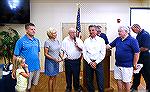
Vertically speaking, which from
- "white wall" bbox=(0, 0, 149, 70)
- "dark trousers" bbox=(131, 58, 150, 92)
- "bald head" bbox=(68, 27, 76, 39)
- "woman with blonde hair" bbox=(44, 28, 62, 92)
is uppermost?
"white wall" bbox=(0, 0, 149, 70)

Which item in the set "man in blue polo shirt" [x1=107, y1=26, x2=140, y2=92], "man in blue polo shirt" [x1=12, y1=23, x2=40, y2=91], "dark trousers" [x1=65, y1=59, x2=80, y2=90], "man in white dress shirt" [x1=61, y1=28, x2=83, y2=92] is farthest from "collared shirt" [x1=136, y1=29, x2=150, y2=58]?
"man in blue polo shirt" [x1=12, y1=23, x2=40, y2=91]

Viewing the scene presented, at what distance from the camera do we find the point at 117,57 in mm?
3900


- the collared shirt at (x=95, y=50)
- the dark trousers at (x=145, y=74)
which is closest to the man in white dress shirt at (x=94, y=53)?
the collared shirt at (x=95, y=50)

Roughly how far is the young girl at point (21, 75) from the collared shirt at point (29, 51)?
344mm

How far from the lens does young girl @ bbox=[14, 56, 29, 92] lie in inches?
123

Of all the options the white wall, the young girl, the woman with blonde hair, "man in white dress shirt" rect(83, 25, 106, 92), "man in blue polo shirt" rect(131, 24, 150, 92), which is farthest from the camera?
the white wall

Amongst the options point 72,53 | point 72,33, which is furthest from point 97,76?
point 72,33

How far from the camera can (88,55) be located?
13.5 feet

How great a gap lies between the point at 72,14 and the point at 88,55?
10.7 feet

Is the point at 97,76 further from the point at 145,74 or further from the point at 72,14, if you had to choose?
the point at 72,14

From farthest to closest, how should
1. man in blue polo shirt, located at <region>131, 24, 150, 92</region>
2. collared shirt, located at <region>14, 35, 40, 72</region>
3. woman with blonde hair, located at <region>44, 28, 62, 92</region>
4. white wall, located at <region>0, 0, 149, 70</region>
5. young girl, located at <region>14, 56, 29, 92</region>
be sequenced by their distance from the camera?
white wall, located at <region>0, 0, 149, 70</region> → man in blue polo shirt, located at <region>131, 24, 150, 92</region> → woman with blonde hair, located at <region>44, 28, 62, 92</region> → collared shirt, located at <region>14, 35, 40, 72</region> → young girl, located at <region>14, 56, 29, 92</region>

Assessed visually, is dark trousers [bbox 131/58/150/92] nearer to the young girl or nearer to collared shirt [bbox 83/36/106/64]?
collared shirt [bbox 83/36/106/64]

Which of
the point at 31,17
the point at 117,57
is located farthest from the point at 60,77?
the point at 117,57

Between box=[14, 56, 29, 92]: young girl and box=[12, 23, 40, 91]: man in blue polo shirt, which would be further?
box=[12, 23, 40, 91]: man in blue polo shirt
